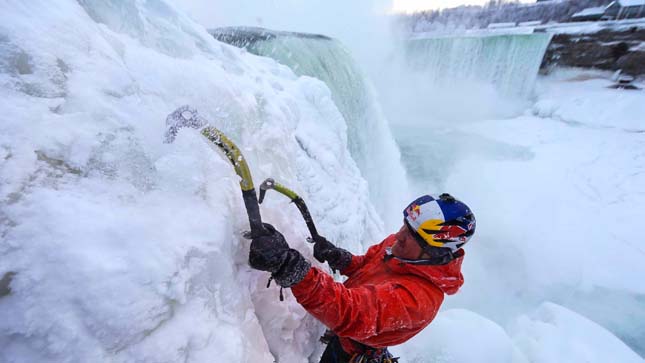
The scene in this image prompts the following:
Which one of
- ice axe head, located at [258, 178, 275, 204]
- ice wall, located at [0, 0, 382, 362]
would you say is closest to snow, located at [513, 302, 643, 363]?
ice wall, located at [0, 0, 382, 362]

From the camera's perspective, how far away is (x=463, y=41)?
18031 mm

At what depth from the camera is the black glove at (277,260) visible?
1294mm

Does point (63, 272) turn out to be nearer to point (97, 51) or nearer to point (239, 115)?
point (97, 51)

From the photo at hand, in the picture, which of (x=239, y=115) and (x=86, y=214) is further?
(x=239, y=115)

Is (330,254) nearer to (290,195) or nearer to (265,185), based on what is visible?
(290,195)

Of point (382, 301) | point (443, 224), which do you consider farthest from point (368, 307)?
point (443, 224)

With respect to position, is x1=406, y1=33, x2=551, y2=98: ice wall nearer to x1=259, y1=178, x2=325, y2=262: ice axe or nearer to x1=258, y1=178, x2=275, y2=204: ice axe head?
x1=259, y1=178, x2=325, y2=262: ice axe

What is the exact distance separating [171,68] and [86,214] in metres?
0.85

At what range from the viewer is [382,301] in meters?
1.42

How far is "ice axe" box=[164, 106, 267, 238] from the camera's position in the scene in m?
1.16

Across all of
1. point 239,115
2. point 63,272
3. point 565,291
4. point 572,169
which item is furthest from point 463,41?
point 63,272

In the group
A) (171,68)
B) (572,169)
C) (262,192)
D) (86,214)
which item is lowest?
(572,169)

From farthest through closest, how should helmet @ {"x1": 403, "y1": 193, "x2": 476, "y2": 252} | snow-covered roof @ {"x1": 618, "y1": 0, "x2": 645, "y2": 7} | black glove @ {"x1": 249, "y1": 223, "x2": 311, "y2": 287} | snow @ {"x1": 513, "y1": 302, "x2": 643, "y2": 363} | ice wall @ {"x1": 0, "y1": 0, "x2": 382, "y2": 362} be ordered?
snow-covered roof @ {"x1": 618, "y1": 0, "x2": 645, "y2": 7} < snow @ {"x1": 513, "y1": 302, "x2": 643, "y2": 363} < helmet @ {"x1": 403, "y1": 193, "x2": 476, "y2": 252} < black glove @ {"x1": 249, "y1": 223, "x2": 311, "y2": 287} < ice wall @ {"x1": 0, "y1": 0, "x2": 382, "y2": 362}

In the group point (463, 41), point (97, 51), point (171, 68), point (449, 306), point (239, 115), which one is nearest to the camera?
point (97, 51)
